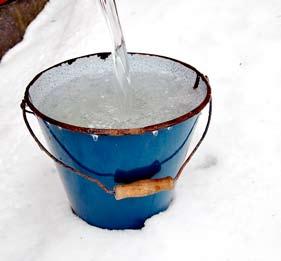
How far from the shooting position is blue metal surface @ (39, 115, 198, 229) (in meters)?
1.03

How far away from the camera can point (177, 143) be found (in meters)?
1.12

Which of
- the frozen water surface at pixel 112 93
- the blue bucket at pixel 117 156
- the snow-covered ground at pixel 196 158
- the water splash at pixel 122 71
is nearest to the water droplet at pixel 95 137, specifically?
the blue bucket at pixel 117 156

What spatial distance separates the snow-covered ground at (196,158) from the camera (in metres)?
1.22

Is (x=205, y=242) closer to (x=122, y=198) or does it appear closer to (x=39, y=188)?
(x=122, y=198)

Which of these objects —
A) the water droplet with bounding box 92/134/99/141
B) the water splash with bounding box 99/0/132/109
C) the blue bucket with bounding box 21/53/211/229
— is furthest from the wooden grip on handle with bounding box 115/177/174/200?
the water splash with bounding box 99/0/132/109

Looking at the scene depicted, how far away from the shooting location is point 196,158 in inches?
61.5

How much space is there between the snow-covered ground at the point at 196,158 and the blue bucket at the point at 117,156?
3.2 inches

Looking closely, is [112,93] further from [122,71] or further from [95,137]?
[95,137]

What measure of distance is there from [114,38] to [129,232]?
69 cm

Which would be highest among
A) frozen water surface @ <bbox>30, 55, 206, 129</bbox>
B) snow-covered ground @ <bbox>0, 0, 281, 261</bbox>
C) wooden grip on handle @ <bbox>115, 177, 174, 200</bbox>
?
frozen water surface @ <bbox>30, 55, 206, 129</bbox>

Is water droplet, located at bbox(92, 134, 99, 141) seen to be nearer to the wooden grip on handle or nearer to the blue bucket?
the blue bucket

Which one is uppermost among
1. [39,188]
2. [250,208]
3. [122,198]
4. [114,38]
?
[114,38]

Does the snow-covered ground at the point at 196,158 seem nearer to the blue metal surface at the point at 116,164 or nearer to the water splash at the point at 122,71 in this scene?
the blue metal surface at the point at 116,164

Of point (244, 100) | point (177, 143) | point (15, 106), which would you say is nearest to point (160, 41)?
point (244, 100)
